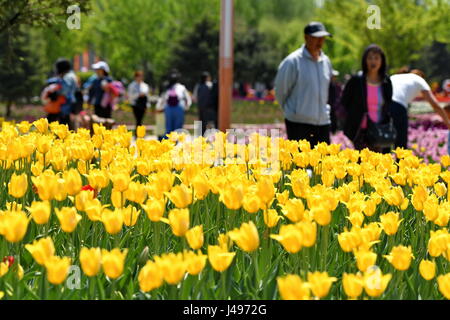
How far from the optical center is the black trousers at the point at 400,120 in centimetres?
764

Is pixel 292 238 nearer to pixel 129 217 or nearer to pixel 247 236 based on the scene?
pixel 247 236

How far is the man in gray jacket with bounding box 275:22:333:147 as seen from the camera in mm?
6805

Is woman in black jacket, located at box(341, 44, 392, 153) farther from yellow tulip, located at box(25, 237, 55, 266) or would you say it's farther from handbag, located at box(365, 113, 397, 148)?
yellow tulip, located at box(25, 237, 55, 266)

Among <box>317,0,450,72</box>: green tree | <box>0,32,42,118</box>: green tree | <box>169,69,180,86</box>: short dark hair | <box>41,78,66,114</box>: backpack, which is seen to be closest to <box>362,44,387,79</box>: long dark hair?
<box>41,78,66,114</box>: backpack

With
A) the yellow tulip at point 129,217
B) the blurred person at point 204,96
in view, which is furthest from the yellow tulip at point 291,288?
the blurred person at point 204,96

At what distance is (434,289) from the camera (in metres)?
2.41

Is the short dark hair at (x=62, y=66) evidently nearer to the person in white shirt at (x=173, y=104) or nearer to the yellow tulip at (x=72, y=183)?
the person in white shirt at (x=173, y=104)

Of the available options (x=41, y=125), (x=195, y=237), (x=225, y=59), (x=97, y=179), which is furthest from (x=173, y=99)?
(x=195, y=237)

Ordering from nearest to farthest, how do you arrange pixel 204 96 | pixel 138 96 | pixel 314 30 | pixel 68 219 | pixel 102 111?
1. pixel 68 219
2. pixel 314 30
3. pixel 102 111
4. pixel 138 96
5. pixel 204 96

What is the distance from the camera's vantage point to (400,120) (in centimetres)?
776

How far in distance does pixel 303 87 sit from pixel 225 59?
4188 mm

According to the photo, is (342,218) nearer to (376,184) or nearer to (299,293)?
(376,184)
